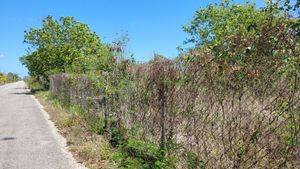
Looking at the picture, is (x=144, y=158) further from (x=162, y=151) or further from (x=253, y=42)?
(x=253, y=42)

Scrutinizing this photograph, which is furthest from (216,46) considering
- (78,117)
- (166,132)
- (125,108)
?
(78,117)

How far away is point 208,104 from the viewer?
5.32 metres

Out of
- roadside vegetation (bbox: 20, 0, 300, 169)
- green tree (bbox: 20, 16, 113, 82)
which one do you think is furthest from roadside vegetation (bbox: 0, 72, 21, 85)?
roadside vegetation (bbox: 20, 0, 300, 169)

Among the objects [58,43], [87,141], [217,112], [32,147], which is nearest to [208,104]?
[217,112]

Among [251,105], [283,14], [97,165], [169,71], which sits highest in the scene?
[283,14]

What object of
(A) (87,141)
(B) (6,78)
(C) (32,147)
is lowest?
(C) (32,147)

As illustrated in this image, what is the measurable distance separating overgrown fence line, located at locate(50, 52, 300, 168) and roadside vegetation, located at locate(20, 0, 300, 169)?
0.5 inches

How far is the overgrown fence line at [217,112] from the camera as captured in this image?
422cm

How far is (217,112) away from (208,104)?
10.8 inches

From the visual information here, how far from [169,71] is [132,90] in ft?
7.07

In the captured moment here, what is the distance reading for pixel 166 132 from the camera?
676cm

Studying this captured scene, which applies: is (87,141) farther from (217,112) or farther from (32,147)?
(217,112)

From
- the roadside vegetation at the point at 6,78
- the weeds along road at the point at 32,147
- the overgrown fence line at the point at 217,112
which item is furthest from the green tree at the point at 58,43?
the roadside vegetation at the point at 6,78

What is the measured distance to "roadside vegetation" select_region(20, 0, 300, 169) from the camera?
4.07m
